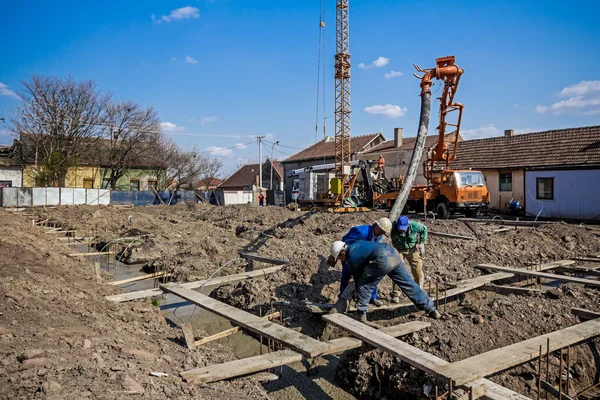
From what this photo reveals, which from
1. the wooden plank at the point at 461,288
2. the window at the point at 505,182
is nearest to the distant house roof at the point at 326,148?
the window at the point at 505,182

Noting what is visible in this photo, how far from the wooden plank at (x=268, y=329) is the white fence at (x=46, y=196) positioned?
909 inches

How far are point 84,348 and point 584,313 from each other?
549cm

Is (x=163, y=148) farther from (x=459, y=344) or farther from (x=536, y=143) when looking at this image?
(x=459, y=344)

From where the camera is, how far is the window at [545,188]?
747 inches

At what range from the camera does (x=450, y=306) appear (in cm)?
645

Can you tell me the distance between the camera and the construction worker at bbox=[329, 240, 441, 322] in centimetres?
490

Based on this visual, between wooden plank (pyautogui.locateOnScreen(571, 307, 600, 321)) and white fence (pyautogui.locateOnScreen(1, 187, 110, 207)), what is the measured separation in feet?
87.7

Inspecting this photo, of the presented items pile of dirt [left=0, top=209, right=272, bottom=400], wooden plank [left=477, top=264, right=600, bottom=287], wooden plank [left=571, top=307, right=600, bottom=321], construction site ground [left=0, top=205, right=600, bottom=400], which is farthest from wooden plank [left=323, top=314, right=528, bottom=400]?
wooden plank [left=477, top=264, right=600, bottom=287]

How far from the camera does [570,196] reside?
1822 cm

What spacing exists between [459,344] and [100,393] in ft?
11.0

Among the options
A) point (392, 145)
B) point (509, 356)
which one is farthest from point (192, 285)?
point (392, 145)

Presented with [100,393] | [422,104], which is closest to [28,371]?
[100,393]

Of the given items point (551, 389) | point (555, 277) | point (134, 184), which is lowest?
point (551, 389)

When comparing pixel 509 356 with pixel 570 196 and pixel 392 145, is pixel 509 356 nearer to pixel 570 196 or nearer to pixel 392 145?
pixel 570 196
